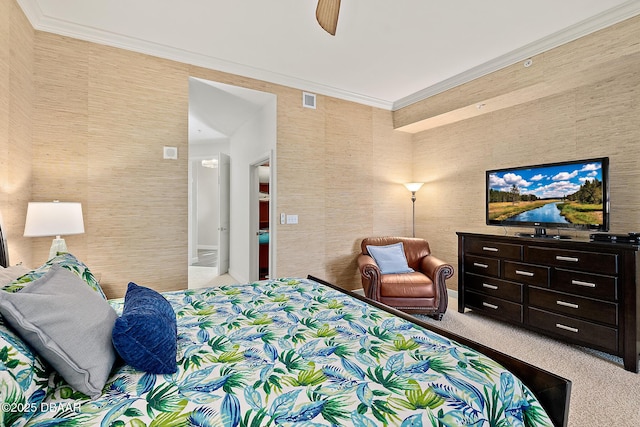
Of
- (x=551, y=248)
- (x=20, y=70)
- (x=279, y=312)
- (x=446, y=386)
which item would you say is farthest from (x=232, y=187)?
(x=446, y=386)

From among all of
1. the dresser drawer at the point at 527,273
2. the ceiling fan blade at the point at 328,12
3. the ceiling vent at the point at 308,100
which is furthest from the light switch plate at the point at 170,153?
the dresser drawer at the point at 527,273

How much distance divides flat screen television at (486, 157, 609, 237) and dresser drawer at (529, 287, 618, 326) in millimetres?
633

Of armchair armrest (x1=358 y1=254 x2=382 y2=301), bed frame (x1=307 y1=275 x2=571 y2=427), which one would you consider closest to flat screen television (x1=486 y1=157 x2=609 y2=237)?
armchair armrest (x1=358 y1=254 x2=382 y2=301)

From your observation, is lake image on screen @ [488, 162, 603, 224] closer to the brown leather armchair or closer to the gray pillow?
the brown leather armchair

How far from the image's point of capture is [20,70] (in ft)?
7.73

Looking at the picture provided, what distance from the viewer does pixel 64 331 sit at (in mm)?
992

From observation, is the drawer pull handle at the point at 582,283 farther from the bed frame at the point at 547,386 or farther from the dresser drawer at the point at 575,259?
the bed frame at the point at 547,386

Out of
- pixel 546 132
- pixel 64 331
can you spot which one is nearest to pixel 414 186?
pixel 546 132

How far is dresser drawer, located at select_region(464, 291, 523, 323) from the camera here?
10.2ft

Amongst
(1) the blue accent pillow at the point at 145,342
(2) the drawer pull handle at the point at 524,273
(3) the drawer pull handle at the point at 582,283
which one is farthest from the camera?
(2) the drawer pull handle at the point at 524,273

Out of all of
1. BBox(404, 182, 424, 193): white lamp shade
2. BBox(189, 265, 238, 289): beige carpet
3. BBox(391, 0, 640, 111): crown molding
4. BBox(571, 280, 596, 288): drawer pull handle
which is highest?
BBox(391, 0, 640, 111): crown molding

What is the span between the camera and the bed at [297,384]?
88 cm

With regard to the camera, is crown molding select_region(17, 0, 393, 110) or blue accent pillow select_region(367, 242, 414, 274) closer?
crown molding select_region(17, 0, 393, 110)

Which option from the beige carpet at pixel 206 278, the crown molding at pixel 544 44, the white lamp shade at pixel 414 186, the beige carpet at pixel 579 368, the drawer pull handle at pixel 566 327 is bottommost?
the beige carpet at pixel 579 368
